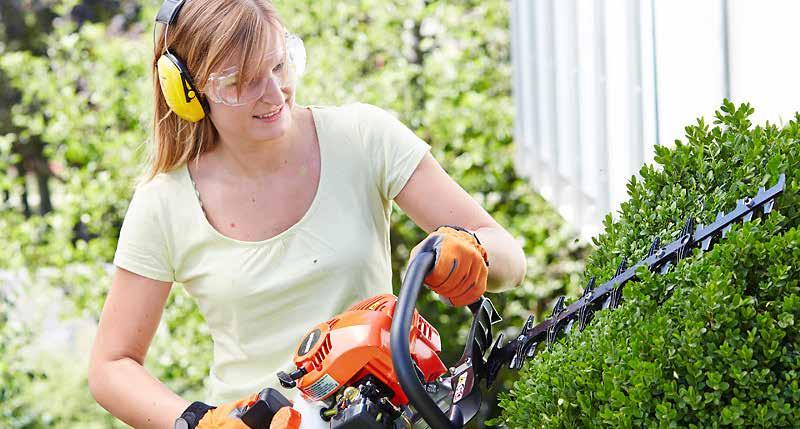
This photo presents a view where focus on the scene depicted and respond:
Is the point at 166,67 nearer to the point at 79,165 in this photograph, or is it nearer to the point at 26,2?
the point at 79,165

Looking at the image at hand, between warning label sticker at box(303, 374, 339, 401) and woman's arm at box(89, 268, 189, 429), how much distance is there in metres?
0.58

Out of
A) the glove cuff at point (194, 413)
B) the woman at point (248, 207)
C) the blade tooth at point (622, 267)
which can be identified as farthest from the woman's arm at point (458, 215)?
the glove cuff at point (194, 413)

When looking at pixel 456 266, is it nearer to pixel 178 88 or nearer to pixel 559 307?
pixel 559 307

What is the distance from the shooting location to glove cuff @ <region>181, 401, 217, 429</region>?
205cm

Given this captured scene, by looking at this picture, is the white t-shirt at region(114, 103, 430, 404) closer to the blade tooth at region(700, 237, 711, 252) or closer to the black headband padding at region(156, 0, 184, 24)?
the black headband padding at region(156, 0, 184, 24)

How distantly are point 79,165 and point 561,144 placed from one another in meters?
2.80

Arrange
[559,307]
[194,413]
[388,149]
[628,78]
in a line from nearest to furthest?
[559,307], [194,413], [388,149], [628,78]

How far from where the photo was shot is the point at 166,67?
89.4 inches

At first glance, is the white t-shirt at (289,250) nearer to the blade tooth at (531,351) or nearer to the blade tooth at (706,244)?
the blade tooth at (531,351)

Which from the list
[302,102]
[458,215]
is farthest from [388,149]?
[302,102]

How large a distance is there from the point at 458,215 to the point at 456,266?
0.52m

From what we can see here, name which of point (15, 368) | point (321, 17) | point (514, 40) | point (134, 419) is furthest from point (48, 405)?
point (134, 419)

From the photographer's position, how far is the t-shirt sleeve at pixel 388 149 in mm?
2326

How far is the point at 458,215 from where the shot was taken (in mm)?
2254
